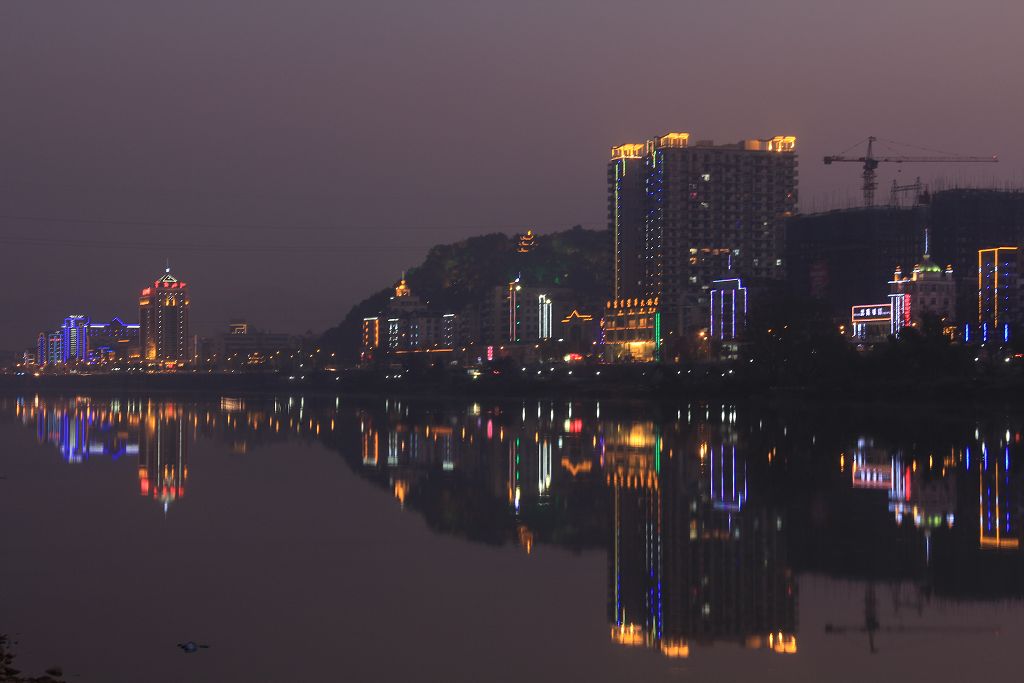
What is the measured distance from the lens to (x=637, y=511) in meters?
24.3

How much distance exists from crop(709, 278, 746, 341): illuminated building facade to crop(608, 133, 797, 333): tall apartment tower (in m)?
26.7

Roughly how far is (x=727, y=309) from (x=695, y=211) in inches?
1399

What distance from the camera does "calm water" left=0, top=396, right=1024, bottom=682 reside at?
13.4m

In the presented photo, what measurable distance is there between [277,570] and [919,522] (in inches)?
441

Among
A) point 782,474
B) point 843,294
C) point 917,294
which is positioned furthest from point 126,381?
point 782,474

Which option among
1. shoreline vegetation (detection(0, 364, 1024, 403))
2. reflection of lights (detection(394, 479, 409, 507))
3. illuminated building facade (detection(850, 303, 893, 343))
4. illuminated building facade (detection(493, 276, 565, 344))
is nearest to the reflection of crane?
reflection of lights (detection(394, 479, 409, 507))

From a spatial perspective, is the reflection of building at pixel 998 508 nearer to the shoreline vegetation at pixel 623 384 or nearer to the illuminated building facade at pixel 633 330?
the shoreline vegetation at pixel 623 384

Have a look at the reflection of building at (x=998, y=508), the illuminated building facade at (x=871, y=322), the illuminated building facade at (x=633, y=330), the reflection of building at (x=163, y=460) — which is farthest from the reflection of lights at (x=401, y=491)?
the illuminated building facade at (x=633, y=330)

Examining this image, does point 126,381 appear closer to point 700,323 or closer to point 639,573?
point 700,323

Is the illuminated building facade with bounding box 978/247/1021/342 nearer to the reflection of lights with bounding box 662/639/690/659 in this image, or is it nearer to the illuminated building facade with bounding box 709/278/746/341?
the illuminated building facade with bounding box 709/278/746/341

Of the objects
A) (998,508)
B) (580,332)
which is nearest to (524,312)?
(580,332)

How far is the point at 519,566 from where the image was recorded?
18.7 m

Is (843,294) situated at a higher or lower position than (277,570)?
higher

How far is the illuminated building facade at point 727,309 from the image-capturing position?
420 feet
